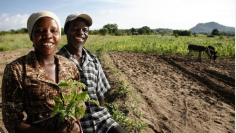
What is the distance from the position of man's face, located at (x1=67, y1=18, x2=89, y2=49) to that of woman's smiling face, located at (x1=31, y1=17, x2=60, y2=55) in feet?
1.82

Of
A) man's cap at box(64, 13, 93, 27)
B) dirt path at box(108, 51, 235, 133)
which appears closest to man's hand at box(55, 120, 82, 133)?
man's cap at box(64, 13, 93, 27)

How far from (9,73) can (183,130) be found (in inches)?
119

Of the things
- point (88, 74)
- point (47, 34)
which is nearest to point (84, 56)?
point (88, 74)

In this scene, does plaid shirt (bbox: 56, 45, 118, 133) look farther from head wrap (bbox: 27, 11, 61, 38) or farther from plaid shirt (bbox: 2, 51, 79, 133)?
head wrap (bbox: 27, 11, 61, 38)

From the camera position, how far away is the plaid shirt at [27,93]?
970 millimetres

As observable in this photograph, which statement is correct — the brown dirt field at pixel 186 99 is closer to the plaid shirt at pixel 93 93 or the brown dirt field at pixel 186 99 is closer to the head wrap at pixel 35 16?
the plaid shirt at pixel 93 93

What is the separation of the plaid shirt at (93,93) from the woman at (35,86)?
422mm

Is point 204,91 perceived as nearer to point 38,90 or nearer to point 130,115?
point 130,115

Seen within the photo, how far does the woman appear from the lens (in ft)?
3.21

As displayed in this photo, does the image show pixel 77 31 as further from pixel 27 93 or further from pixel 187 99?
pixel 187 99

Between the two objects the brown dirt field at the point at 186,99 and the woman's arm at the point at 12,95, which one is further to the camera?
the brown dirt field at the point at 186,99

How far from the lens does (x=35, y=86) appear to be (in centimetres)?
102

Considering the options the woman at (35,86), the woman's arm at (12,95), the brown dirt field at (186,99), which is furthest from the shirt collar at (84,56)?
the brown dirt field at (186,99)

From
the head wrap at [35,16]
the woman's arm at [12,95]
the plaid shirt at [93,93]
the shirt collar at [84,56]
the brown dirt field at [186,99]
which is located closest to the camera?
the woman's arm at [12,95]
